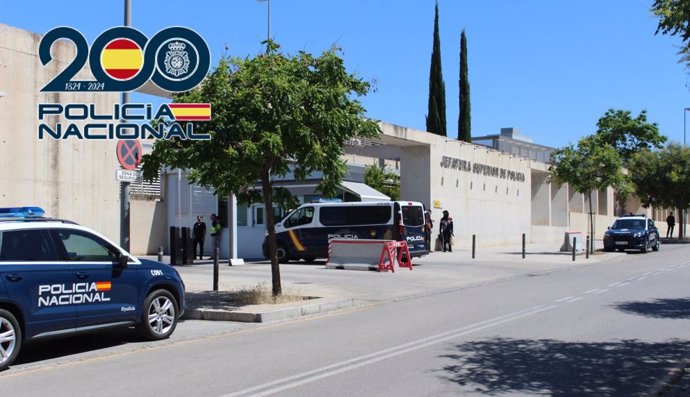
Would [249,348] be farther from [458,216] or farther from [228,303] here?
[458,216]

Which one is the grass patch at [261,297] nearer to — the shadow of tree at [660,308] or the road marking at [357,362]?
the road marking at [357,362]

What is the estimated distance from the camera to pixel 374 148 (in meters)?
44.5

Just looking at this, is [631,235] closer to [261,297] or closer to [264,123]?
[261,297]

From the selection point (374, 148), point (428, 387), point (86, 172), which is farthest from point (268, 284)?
point (374, 148)

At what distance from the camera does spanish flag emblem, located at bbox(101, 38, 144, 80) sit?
1603 cm

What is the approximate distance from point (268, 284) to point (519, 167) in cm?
2900

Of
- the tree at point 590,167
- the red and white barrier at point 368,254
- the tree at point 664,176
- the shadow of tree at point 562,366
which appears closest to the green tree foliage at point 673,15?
the shadow of tree at point 562,366

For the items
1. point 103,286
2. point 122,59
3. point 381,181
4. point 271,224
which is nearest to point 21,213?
point 103,286

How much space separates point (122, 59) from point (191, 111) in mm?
4432

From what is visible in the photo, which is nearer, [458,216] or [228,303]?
[228,303]

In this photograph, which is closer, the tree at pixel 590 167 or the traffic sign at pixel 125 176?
the traffic sign at pixel 125 176

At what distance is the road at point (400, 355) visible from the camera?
24.7 ft

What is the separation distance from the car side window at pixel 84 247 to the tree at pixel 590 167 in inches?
1041

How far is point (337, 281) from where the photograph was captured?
19125 millimetres
